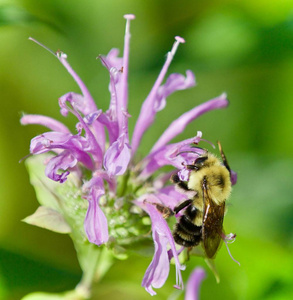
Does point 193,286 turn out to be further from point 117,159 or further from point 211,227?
point 117,159

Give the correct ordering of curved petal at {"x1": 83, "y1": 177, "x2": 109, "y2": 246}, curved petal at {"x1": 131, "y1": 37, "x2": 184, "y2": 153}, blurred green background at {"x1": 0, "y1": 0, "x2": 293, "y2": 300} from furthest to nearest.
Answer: blurred green background at {"x1": 0, "y1": 0, "x2": 293, "y2": 300} < curved petal at {"x1": 131, "y1": 37, "x2": 184, "y2": 153} < curved petal at {"x1": 83, "y1": 177, "x2": 109, "y2": 246}

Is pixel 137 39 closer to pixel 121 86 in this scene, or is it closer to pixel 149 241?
pixel 121 86

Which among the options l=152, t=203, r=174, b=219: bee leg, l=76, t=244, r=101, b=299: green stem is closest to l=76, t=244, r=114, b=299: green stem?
l=76, t=244, r=101, b=299: green stem

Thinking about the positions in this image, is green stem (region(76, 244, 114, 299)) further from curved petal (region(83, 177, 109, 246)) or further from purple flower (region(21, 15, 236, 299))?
curved petal (region(83, 177, 109, 246))

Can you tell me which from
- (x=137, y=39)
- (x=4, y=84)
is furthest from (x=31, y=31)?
(x=137, y=39)

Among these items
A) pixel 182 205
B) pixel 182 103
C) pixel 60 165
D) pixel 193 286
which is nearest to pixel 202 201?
pixel 182 205

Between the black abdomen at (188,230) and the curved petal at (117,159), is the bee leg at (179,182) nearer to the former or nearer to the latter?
the black abdomen at (188,230)

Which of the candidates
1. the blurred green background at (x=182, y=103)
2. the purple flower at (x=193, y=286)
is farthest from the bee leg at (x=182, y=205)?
the blurred green background at (x=182, y=103)
